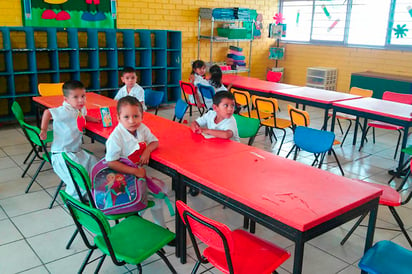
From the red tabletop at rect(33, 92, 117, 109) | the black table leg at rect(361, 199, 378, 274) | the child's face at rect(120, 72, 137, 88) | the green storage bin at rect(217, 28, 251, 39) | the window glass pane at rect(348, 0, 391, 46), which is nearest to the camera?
the black table leg at rect(361, 199, 378, 274)

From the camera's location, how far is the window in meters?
8.04


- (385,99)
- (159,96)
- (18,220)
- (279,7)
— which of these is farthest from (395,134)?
(18,220)

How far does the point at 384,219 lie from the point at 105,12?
232 inches

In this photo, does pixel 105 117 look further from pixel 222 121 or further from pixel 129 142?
pixel 222 121

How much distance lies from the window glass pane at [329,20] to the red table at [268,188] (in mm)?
6933

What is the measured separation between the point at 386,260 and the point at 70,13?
646 cm

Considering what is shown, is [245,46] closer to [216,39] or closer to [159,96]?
[216,39]

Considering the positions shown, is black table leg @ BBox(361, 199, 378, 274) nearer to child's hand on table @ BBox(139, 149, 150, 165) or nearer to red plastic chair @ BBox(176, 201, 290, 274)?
red plastic chair @ BBox(176, 201, 290, 274)

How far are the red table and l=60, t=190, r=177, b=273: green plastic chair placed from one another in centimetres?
35

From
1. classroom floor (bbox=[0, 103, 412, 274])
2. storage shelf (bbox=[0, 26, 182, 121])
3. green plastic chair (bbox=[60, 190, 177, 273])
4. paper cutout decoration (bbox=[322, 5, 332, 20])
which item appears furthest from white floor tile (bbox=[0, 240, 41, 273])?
paper cutout decoration (bbox=[322, 5, 332, 20])

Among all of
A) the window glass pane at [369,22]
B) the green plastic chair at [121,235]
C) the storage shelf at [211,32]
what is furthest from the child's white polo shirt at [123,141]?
the window glass pane at [369,22]

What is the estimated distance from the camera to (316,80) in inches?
356

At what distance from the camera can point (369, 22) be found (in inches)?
337

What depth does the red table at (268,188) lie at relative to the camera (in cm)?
199
